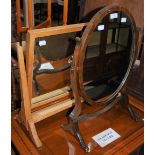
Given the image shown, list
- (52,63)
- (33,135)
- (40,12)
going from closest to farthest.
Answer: (33,135), (52,63), (40,12)

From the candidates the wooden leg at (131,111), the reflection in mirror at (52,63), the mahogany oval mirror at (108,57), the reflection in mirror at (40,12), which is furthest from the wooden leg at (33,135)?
the reflection in mirror at (40,12)

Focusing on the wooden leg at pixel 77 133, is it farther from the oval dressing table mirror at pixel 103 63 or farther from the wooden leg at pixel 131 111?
the wooden leg at pixel 131 111

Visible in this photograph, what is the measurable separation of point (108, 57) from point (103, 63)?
4 centimetres

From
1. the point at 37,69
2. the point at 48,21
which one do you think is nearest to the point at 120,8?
the point at 37,69

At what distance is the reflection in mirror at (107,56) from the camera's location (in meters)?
0.86

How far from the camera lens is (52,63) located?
1002 mm

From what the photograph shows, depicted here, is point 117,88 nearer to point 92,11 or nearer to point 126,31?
point 126,31

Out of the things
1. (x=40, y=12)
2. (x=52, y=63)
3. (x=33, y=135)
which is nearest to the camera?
(x=33, y=135)

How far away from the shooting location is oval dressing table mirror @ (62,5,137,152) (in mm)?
791

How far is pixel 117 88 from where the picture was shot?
40.2 inches

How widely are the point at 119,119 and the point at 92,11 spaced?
78 cm

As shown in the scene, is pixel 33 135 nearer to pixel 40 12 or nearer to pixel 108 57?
pixel 108 57

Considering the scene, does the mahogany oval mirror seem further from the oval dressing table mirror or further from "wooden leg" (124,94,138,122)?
"wooden leg" (124,94,138,122)

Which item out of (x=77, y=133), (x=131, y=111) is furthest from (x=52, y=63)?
(x=131, y=111)
